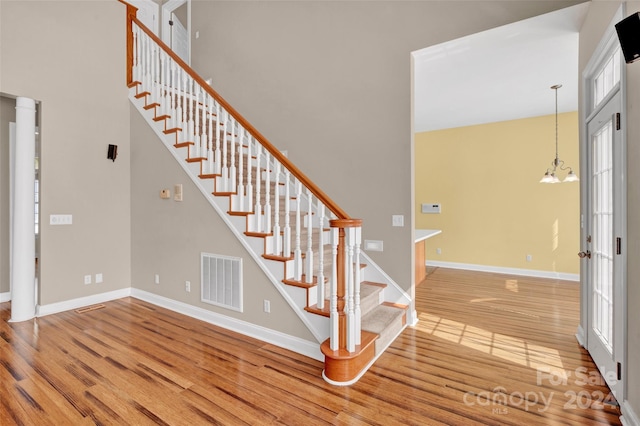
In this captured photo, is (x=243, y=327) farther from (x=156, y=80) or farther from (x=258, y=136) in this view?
(x=156, y=80)

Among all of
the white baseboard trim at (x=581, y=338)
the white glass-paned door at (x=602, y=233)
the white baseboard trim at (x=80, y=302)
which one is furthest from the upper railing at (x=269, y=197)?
the white baseboard trim at (x=80, y=302)

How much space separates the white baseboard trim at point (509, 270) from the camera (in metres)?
5.44

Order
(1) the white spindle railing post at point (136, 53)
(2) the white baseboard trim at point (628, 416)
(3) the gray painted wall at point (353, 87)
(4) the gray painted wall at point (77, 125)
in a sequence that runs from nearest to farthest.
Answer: (2) the white baseboard trim at point (628, 416)
(3) the gray painted wall at point (353, 87)
(4) the gray painted wall at point (77, 125)
(1) the white spindle railing post at point (136, 53)

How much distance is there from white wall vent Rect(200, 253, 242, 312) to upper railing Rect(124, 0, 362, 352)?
464 millimetres

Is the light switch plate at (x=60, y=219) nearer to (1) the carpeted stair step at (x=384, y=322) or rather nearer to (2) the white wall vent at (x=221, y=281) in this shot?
(2) the white wall vent at (x=221, y=281)

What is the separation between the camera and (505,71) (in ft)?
12.2

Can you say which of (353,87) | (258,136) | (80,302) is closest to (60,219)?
(80,302)

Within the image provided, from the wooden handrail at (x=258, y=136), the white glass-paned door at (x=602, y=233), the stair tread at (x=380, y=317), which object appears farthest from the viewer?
the stair tread at (x=380, y=317)

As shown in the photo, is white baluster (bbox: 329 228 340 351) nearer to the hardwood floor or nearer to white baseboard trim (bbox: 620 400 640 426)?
the hardwood floor

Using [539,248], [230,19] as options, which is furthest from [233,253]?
[539,248]

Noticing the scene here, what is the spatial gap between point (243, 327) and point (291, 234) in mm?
1044

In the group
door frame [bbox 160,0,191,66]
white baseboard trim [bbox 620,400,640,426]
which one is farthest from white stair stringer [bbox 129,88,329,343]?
door frame [bbox 160,0,191,66]

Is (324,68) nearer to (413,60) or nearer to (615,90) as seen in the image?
(413,60)

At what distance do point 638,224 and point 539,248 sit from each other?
4.60m
